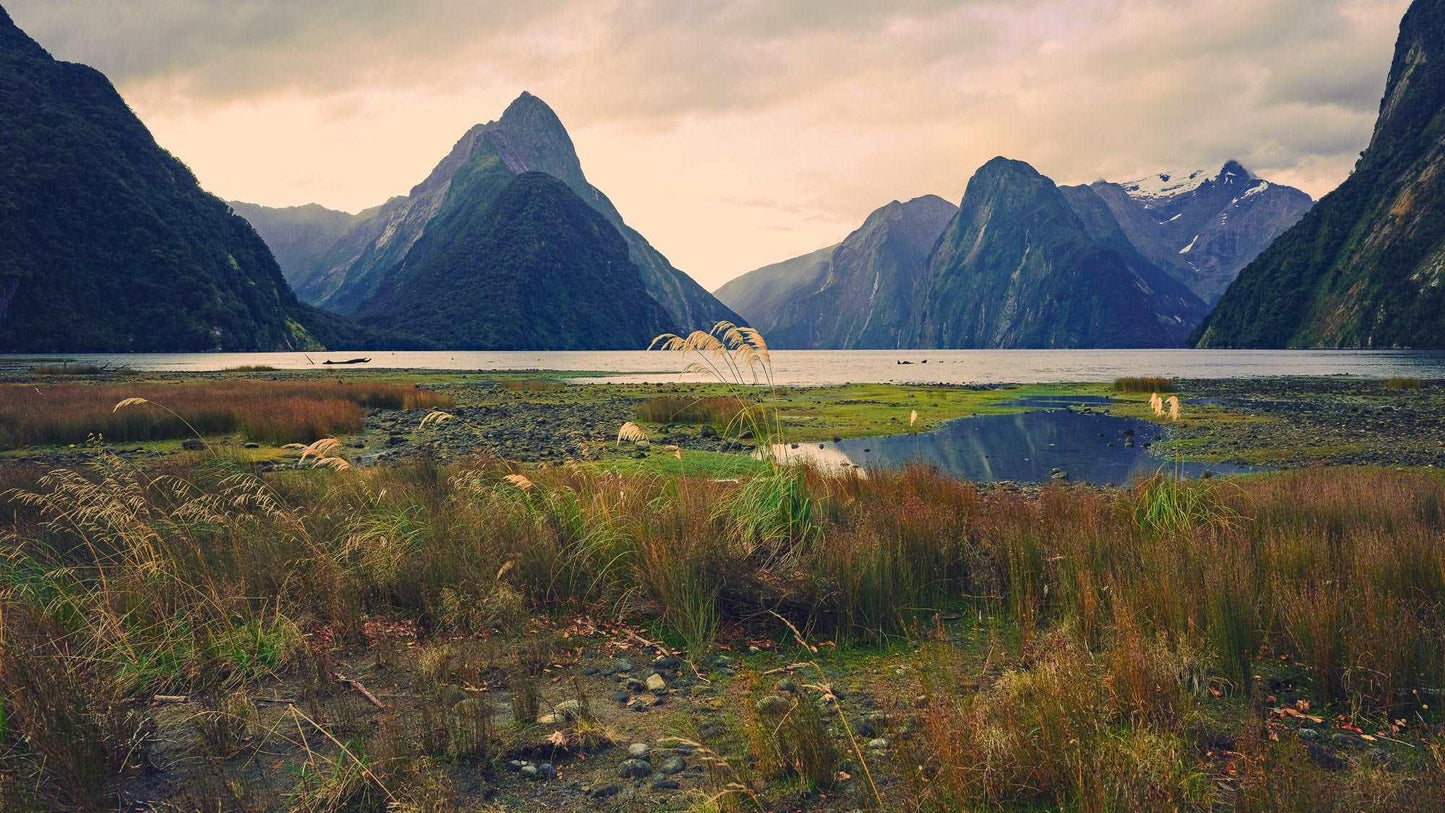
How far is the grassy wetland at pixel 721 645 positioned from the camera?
12.5ft

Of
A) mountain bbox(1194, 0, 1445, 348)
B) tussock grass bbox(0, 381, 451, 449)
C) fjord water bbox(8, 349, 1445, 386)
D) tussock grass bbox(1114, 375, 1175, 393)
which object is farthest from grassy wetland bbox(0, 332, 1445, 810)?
mountain bbox(1194, 0, 1445, 348)

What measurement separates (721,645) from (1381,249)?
189m

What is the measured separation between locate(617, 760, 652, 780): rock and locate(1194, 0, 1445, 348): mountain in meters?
173

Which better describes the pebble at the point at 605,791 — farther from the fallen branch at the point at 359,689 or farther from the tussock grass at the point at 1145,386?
the tussock grass at the point at 1145,386

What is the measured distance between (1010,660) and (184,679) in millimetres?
6239

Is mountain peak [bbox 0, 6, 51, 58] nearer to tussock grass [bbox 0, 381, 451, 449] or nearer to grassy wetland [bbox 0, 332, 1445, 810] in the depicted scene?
tussock grass [bbox 0, 381, 451, 449]

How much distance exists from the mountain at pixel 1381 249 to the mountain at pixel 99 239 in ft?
750

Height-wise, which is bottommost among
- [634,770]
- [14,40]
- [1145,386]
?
[634,770]

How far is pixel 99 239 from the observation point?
147m

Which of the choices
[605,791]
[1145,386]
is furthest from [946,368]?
[605,791]

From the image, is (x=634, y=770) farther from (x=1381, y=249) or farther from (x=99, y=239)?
(x=99, y=239)

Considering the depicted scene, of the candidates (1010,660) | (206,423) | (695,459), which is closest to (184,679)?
(1010,660)

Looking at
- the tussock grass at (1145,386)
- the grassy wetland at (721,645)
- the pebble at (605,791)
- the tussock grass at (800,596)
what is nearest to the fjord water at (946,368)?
the tussock grass at (1145,386)

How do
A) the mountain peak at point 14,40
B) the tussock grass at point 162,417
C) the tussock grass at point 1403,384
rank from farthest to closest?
the mountain peak at point 14,40
the tussock grass at point 1403,384
the tussock grass at point 162,417
